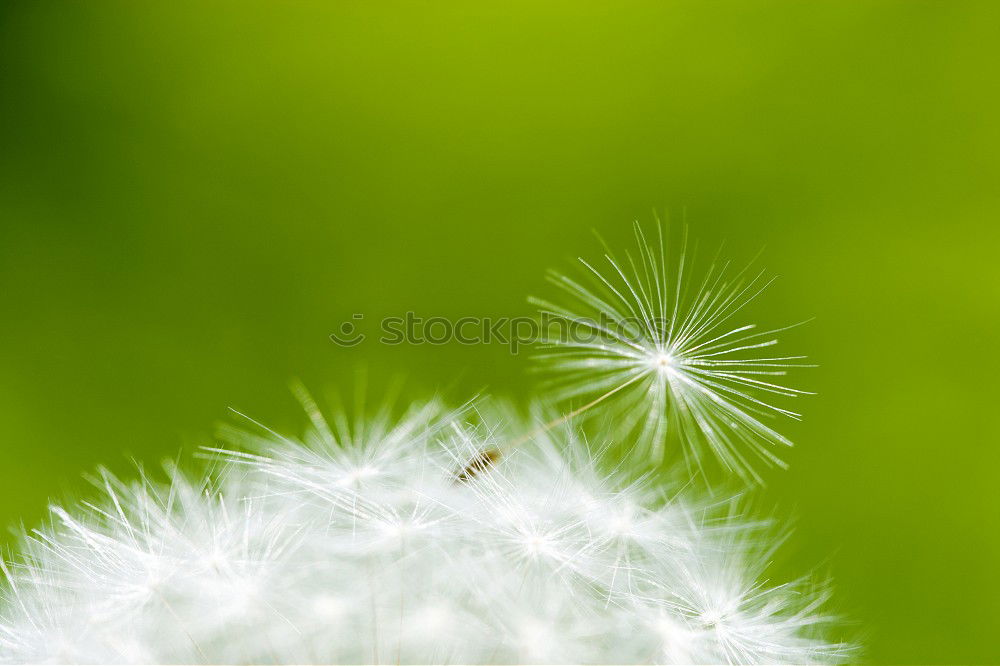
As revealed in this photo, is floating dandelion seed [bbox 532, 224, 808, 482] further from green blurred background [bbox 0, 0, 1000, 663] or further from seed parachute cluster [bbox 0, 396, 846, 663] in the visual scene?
green blurred background [bbox 0, 0, 1000, 663]

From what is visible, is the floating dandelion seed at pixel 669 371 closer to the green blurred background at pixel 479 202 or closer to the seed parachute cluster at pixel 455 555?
the seed parachute cluster at pixel 455 555

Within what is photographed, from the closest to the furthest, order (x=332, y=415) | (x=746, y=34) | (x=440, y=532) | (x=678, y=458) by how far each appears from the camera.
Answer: (x=440, y=532), (x=678, y=458), (x=332, y=415), (x=746, y=34)

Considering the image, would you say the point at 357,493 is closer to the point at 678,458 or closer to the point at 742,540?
the point at 742,540

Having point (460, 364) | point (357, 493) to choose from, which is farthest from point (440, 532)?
point (460, 364)

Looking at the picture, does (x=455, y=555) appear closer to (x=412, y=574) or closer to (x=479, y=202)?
(x=412, y=574)

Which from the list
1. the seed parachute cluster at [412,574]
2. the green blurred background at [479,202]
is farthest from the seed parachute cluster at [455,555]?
the green blurred background at [479,202]

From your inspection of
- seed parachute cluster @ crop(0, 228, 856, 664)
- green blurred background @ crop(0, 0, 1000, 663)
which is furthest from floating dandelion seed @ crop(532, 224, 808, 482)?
green blurred background @ crop(0, 0, 1000, 663)

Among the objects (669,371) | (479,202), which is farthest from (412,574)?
(479,202)
